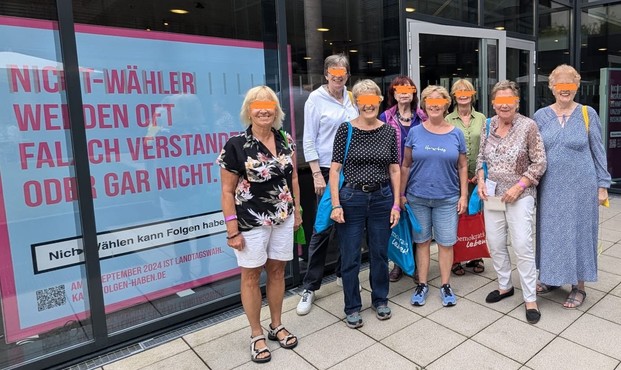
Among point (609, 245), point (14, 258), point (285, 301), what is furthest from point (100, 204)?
point (609, 245)

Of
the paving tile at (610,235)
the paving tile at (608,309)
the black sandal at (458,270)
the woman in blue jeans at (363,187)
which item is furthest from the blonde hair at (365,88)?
the paving tile at (610,235)

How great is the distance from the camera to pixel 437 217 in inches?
123

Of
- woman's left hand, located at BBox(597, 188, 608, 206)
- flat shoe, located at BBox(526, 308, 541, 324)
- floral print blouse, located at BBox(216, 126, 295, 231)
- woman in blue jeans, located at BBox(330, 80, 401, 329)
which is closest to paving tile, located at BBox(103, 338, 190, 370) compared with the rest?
floral print blouse, located at BBox(216, 126, 295, 231)

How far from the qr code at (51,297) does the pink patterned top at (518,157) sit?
2.89 metres

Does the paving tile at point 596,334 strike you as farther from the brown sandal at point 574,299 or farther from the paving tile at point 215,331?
the paving tile at point 215,331

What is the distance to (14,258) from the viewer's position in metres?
2.54

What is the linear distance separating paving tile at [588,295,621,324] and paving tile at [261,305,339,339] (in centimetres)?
178

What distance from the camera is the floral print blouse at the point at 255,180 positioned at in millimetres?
2348

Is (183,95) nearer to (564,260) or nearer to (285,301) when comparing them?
(285,301)

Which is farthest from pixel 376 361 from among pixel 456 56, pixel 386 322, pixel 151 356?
pixel 456 56

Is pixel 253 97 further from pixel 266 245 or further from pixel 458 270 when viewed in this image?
pixel 458 270

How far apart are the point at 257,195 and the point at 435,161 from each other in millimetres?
1301

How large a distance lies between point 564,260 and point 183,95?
2872 mm

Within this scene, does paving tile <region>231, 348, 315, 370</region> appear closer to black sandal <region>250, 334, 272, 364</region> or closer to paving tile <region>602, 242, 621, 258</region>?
black sandal <region>250, 334, 272, 364</region>
